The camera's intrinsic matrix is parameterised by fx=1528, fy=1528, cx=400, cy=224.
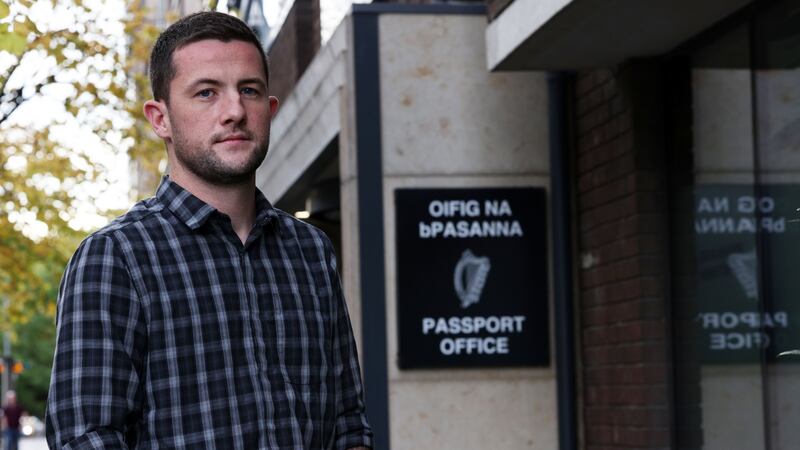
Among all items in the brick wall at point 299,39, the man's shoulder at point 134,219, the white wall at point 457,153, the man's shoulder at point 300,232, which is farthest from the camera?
the brick wall at point 299,39

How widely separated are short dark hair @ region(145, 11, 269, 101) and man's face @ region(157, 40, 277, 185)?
1cm

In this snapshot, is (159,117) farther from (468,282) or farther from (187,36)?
(468,282)

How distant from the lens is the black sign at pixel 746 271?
629 centimetres

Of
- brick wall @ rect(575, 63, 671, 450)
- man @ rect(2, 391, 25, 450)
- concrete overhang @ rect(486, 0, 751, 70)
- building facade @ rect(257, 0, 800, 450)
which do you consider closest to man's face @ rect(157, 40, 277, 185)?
concrete overhang @ rect(486, 0, 751, 70)

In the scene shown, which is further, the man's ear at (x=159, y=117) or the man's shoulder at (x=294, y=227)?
the man's shoulder at (x=294, y=227)

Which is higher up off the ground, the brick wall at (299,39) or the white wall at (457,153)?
the brick wall at (299,39)

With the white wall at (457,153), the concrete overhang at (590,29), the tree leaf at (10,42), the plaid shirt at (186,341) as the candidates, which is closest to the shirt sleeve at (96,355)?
the plaid shirt at (186,341)

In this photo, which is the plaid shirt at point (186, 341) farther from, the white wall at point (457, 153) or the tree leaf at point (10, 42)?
the white wall at point (457, 153)

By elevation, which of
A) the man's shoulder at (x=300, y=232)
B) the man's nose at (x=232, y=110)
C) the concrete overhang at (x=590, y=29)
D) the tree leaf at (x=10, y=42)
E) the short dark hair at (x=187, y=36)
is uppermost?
the tree leaf at (x=10, y=42)

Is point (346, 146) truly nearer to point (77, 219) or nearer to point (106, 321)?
point (106, 321)

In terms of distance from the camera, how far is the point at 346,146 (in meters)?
8.66

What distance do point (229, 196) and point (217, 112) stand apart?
179 millimetres

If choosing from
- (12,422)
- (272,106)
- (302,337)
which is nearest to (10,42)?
(272,106)

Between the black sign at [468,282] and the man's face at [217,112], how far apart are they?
5.51 metres
